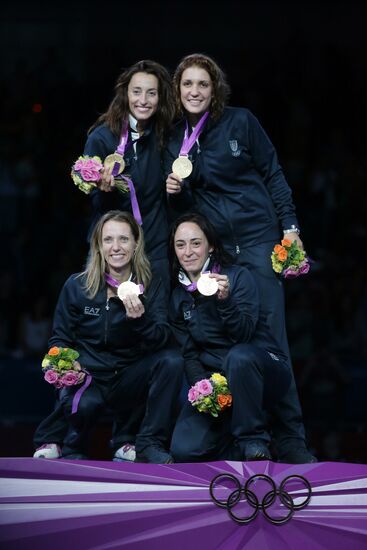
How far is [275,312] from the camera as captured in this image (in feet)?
19.3

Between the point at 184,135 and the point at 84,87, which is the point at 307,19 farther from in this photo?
the point at 184,135

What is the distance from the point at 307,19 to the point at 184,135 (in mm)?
5824

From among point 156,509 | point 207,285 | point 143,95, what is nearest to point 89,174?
point 143,95

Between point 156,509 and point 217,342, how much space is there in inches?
38.0

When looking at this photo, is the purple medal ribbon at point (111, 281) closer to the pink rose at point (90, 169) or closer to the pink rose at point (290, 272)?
the pink rose at point (90, 169)

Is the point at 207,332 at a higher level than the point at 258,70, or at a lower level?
lower

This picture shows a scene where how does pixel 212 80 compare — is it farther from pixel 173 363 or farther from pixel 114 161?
pixel 173 363

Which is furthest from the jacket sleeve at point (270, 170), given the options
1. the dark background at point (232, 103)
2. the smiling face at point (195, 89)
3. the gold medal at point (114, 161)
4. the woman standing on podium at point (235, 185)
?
the dark background at point (232, 103)

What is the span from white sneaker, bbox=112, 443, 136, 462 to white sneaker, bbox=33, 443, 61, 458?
28 cm

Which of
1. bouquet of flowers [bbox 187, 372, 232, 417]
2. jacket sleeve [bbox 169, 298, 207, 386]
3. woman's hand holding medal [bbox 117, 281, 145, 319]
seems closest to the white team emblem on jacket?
jacket sleeve [bbox 169, 298, 207, 386]

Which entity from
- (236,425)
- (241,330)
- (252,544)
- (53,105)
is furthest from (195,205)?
(53,105)

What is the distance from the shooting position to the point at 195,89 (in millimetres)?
5762

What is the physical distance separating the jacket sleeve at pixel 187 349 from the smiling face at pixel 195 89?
0.89 metres

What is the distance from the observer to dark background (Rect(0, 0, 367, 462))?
9.31m
